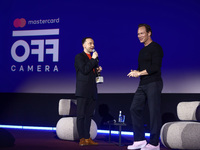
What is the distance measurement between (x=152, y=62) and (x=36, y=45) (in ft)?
12.8

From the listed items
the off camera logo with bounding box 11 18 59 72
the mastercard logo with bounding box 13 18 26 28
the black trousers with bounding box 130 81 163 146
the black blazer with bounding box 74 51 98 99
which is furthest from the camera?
the mastercard logo with bounding box 13 18 26 28

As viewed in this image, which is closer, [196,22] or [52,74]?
[196,22]

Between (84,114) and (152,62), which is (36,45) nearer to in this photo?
(84,114)

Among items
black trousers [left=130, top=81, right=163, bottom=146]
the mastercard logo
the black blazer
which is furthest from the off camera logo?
black trousers [left=130, top=81, right=163, bottom=146]

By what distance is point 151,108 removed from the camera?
328cm

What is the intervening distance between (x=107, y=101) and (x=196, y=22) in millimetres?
2200

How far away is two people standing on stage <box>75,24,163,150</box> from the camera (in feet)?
10.7

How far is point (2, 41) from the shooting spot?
6.90 metres

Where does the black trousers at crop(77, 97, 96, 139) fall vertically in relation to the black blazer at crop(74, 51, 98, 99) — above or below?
below

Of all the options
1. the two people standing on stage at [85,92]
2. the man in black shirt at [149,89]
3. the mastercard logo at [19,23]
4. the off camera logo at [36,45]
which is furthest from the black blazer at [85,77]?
the mastercard logo at [19,23]

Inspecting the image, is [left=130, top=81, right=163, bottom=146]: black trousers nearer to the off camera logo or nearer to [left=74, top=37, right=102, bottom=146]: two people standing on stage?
[left=74, top=37, right=102, bottom=146]: two people standing on stage

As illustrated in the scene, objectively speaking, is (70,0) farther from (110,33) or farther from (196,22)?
(196,22)

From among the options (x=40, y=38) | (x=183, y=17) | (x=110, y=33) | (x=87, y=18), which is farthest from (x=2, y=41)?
(x=183, y=17)

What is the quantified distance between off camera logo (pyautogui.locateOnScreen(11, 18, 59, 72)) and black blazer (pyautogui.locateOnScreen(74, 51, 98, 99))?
2.62 metres
